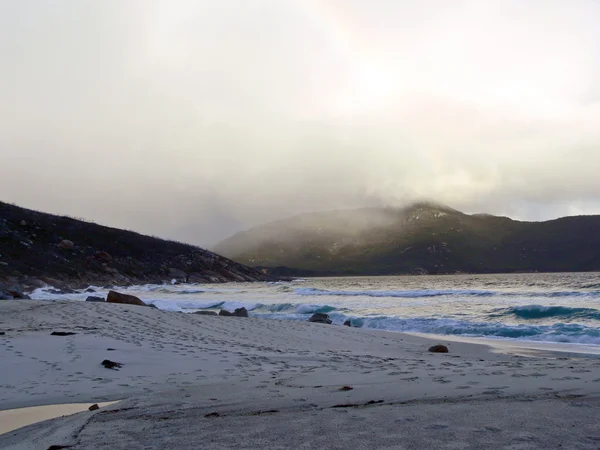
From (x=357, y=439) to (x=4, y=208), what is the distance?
79154 millimetres

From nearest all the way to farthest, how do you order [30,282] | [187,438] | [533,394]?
[187,438], [533,394], [30,282]

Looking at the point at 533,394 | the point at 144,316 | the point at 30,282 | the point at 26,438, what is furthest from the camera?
the point at 30,282

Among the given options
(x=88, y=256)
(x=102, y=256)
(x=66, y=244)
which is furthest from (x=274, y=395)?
(x=102, y=256)

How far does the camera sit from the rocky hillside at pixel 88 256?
56.4 m

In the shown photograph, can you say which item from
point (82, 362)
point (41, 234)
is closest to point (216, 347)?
point (82, 362)

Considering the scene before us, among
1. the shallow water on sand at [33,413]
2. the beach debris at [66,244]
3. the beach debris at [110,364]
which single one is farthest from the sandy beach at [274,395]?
the beach debris at [66,244]

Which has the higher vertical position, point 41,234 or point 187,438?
point 41,234

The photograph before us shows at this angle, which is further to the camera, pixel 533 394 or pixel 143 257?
pixel 143 257

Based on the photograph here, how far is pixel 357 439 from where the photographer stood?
13.0 feet

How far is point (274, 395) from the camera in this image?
6352 mm

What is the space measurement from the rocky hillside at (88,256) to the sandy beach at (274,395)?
44.0 metres

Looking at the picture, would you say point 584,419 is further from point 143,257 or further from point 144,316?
point 143,257

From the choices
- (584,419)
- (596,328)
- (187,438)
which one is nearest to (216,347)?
(187,438)

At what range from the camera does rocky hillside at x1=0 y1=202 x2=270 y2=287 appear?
56.4 m
